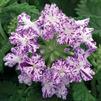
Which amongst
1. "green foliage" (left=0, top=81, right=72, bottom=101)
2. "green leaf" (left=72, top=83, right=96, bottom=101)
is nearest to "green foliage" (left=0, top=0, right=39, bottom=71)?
"green foliage" (left=0, top=81, right=72, bottom=101)

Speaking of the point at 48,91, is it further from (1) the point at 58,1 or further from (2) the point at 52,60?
(1) the point at 58,1

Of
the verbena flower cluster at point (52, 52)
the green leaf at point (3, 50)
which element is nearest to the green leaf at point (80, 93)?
the verbena flower cluster at point (52, 52)

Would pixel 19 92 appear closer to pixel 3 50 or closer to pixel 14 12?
pixel 3 50

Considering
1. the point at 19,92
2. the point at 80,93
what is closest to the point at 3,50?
the point at 19,92

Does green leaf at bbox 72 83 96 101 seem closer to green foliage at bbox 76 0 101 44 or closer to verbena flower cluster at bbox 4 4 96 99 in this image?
verbena flower cluster at bbox 4 4 96 99

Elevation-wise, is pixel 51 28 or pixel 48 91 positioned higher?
pixel 51 28

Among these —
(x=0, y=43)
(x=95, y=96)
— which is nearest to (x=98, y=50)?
(x=95, y=96)
